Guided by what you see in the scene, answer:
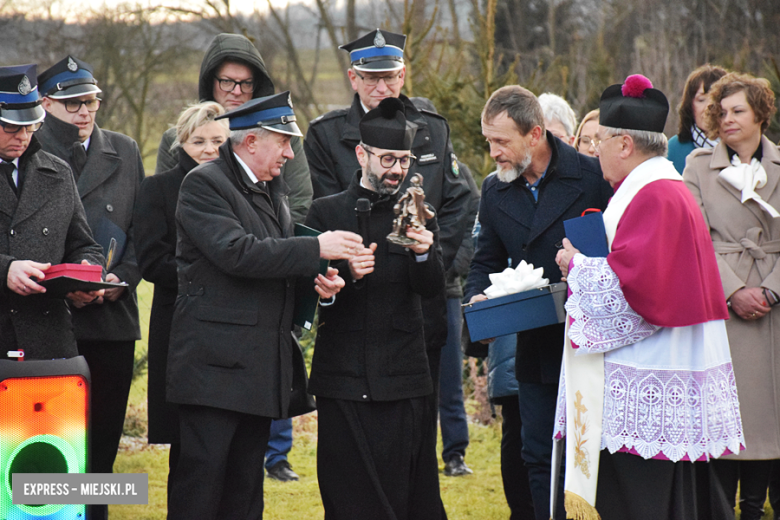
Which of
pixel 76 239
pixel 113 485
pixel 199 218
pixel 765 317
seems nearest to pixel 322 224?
pixel 199 218

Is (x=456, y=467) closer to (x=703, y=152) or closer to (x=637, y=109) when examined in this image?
(x=703, y=152)

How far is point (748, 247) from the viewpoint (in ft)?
15.3

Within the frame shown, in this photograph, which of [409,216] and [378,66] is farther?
[378,66]

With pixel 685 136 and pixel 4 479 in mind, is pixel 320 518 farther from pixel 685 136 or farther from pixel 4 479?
pixel 685 136

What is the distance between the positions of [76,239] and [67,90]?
3.21ft

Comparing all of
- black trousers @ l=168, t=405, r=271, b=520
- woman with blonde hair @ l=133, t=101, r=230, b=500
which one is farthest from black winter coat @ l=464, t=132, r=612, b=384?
woman with blonde hair @ l=133, t=101, r=230, b=500

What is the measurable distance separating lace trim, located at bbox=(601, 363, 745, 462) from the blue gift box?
438 mm

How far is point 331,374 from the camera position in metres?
3.89

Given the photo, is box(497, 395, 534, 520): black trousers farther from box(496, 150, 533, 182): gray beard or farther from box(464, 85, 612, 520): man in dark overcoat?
box(496, 150, 533, 182): gray beard

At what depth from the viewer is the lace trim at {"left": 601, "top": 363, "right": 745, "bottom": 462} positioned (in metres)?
3.47

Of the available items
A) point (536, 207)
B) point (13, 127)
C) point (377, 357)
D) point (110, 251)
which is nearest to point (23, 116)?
Result: point (13, 127)

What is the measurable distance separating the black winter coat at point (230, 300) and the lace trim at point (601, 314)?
1121 millimetres

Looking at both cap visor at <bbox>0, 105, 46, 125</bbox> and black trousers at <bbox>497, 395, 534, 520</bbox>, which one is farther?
black trousers at <bbox>497, 395, 534, 520</bbox>

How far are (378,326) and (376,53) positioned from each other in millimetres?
1654
